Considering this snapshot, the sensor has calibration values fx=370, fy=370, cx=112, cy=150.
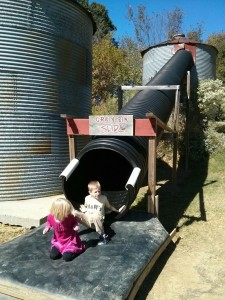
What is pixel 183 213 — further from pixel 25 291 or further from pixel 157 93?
pixel 25 291

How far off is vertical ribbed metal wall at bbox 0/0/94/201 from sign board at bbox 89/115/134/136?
2.62m

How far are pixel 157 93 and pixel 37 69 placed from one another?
9.90ft

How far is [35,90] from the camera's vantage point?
29.2 ft

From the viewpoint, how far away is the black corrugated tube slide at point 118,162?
6320 millimetres

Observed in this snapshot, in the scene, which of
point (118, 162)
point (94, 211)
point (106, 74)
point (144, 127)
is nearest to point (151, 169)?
point (144, 127)

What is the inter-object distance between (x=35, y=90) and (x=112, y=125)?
10.1 ft

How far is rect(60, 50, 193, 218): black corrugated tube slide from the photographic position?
6.32 metres

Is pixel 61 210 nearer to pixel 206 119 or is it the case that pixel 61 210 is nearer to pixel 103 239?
pixel 103 239

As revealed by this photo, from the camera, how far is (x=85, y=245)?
5.74m

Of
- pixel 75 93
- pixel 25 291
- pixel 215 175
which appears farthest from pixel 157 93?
pixel 25 291

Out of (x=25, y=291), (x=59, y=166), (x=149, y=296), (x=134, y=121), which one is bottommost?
(x=149, y=296)

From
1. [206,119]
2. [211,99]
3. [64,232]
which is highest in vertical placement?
[211,99]

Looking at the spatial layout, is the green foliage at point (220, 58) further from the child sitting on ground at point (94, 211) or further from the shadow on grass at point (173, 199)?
the child sitting on ground at point (94, 211)

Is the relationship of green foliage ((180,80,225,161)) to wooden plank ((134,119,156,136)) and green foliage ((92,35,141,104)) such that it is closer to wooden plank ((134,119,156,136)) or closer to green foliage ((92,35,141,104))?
wooden plank ((134,119,156,136))
